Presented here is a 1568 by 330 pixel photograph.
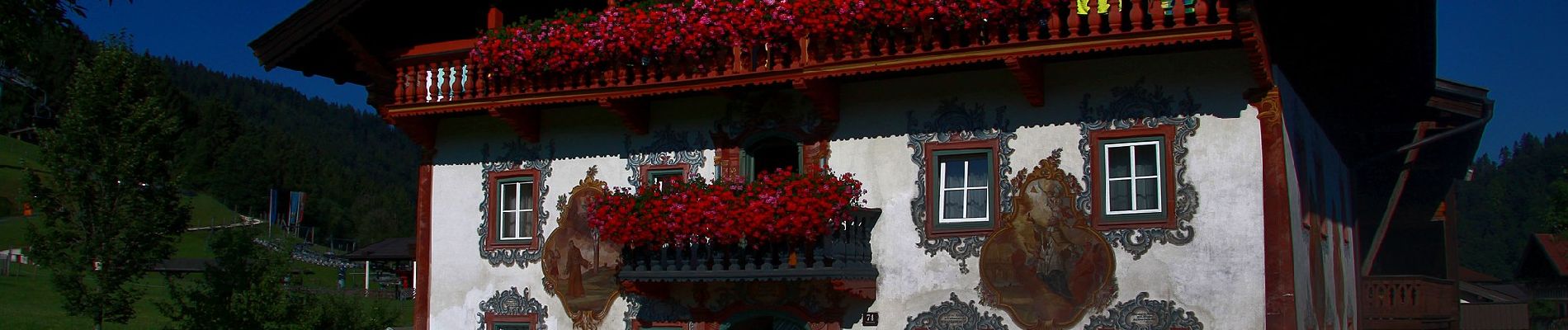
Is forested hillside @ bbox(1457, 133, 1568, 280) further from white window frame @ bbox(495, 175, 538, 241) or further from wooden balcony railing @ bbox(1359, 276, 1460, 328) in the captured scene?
white window frame @ bbox(495, 175, 538, 241)

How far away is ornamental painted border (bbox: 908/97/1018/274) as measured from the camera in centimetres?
1616

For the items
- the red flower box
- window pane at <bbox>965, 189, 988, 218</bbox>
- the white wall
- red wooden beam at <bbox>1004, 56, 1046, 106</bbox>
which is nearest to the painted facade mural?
the white wall

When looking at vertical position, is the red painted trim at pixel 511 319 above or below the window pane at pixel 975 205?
below

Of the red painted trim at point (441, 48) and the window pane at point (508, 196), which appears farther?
the window pane at point (508, 196)

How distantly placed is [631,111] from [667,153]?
2.41 ft

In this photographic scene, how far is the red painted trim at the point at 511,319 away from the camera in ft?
63.1

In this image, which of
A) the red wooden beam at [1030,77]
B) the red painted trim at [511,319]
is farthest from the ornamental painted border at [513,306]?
the red wooden beam at [1030,77]

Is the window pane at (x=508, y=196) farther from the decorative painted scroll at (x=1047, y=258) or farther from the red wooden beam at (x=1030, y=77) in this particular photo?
the red wooden beam at (x=1030, y=77)

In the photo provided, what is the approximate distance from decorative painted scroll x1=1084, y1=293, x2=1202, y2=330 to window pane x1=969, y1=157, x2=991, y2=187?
6.61 ft

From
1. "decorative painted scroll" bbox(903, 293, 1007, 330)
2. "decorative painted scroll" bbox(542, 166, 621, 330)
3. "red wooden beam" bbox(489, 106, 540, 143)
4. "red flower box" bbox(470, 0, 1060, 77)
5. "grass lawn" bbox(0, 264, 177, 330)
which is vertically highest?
"red flower box" bbox(470, 0, 1060, 77)

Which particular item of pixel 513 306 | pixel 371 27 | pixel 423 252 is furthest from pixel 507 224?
pixel 371 27

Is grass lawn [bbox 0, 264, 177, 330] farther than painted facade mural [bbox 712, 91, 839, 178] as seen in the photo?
Yes

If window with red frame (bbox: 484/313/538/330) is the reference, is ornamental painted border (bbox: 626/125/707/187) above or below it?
above

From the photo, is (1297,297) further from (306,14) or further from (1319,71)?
(306,14)
